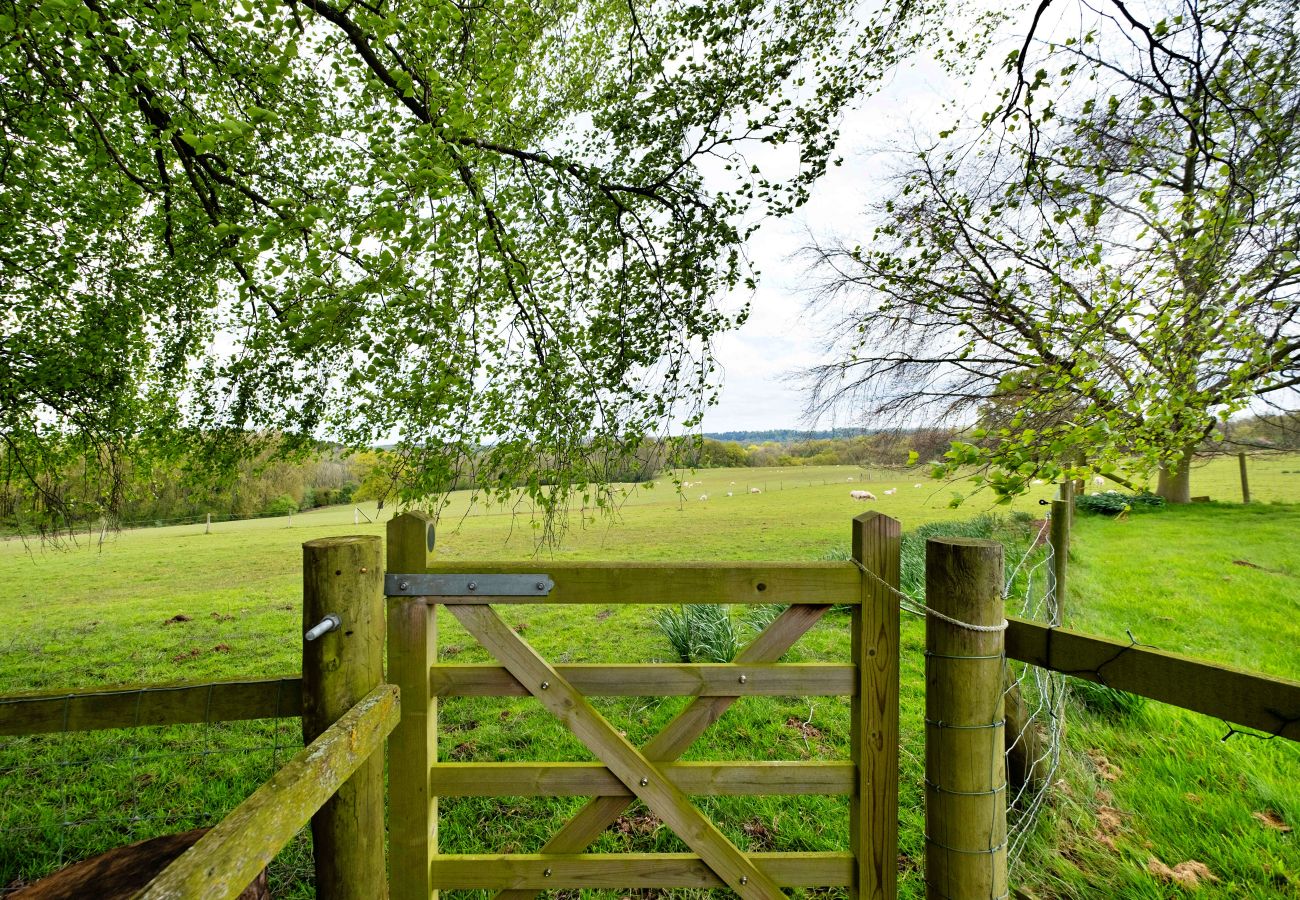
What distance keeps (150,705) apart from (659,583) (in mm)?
1746

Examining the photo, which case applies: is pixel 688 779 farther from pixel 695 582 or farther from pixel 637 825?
pixel 637 825

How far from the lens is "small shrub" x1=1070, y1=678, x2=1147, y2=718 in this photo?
13.1ft

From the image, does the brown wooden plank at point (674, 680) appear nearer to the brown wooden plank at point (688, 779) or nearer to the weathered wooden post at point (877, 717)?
the weathered wooden post at point (877, 717)

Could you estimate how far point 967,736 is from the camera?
1.68m

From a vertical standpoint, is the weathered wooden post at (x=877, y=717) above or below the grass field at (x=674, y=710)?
above

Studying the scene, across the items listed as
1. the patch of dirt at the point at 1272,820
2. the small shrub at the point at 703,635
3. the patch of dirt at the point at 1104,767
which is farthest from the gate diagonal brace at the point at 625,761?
the small shrub at the point at 703,635

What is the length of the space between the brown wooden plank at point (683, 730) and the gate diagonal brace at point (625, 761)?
0.29 feet

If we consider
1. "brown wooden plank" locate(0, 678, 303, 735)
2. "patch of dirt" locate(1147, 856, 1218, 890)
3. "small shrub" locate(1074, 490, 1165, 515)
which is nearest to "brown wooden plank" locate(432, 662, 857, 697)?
"brown wooden plank" locate(0, 678, 303, 735)

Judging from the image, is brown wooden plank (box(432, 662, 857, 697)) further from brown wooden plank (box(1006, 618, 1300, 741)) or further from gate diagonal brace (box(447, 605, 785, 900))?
brown wooden plank (box(1006, 618, 1300, 741))

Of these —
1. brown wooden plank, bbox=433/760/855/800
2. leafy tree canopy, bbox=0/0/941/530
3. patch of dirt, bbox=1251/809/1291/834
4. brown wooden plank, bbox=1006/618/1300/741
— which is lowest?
patch of dirt, bbox=1251/809/1291/834

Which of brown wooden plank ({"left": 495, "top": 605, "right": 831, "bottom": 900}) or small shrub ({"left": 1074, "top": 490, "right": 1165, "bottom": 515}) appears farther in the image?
small shrub ({"left": 1074, "top": 490, "right": 1165, "bottom": 515})

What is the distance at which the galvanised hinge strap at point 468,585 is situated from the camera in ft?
6.26

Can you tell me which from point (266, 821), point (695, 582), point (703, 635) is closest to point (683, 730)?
point (695, 582)

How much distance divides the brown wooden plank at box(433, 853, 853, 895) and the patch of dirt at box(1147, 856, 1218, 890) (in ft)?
6.63
